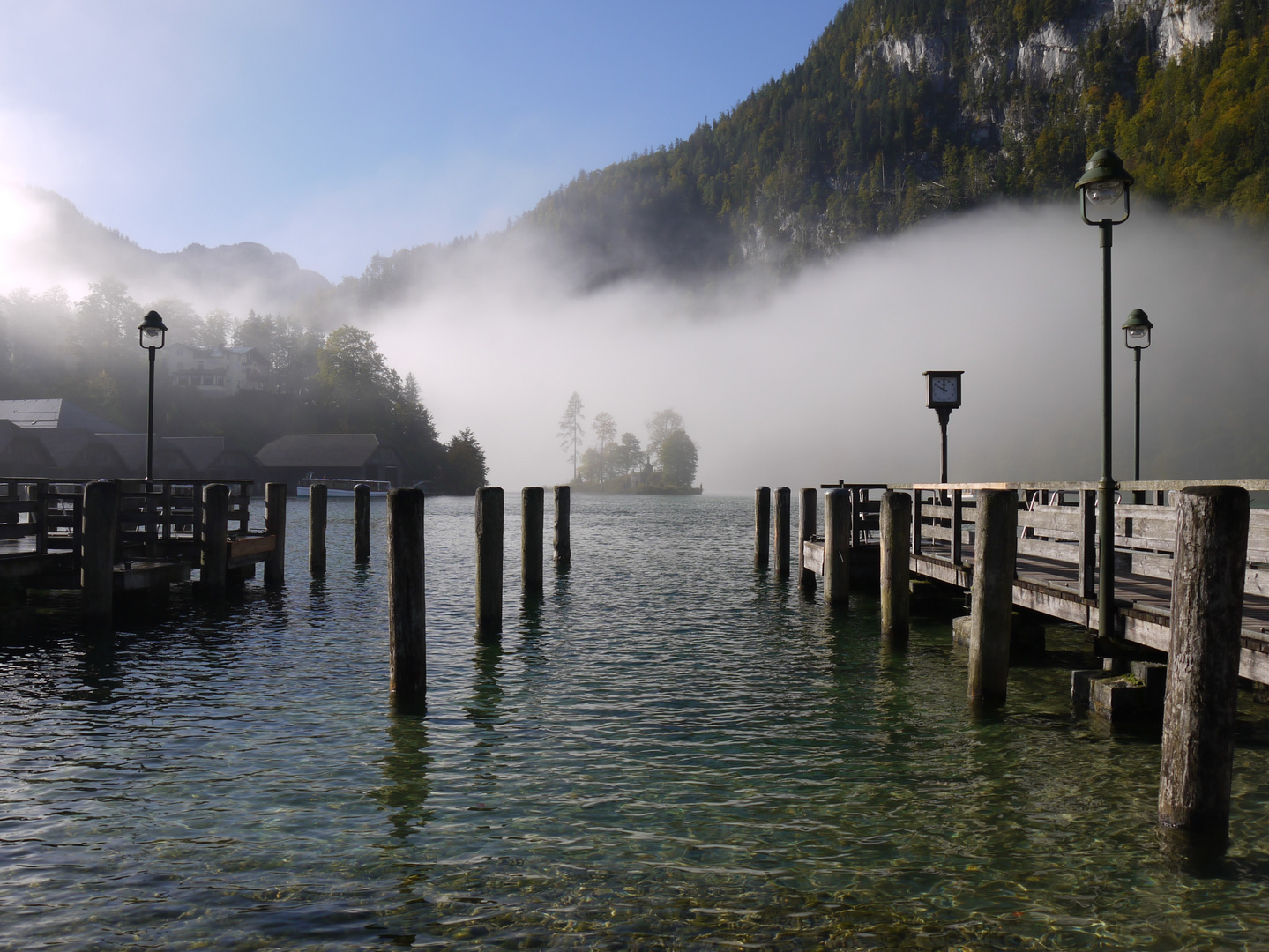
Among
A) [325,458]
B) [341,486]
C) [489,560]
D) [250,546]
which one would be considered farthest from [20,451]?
[489,560]

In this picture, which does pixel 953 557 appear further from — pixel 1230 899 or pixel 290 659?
pixel 290 659

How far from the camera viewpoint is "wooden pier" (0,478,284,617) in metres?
13.4

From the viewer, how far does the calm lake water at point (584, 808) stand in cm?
516

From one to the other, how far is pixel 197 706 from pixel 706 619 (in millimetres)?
9533

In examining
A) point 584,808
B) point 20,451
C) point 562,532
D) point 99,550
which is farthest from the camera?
point 20,451

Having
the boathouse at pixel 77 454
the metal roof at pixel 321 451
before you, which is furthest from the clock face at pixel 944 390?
the metal roof at pixel 321 451

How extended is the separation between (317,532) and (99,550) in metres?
10.2

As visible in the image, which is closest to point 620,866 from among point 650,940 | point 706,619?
point 650,940

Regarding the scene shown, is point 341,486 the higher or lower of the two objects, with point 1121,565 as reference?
higher

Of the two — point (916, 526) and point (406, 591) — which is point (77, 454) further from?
point (406, 591)

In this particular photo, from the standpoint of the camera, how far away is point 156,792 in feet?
23.7

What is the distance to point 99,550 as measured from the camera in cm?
1325

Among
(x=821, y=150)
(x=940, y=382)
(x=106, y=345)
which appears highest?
(x=821, y=150)

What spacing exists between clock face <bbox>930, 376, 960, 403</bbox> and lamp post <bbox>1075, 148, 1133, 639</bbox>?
840 cm
